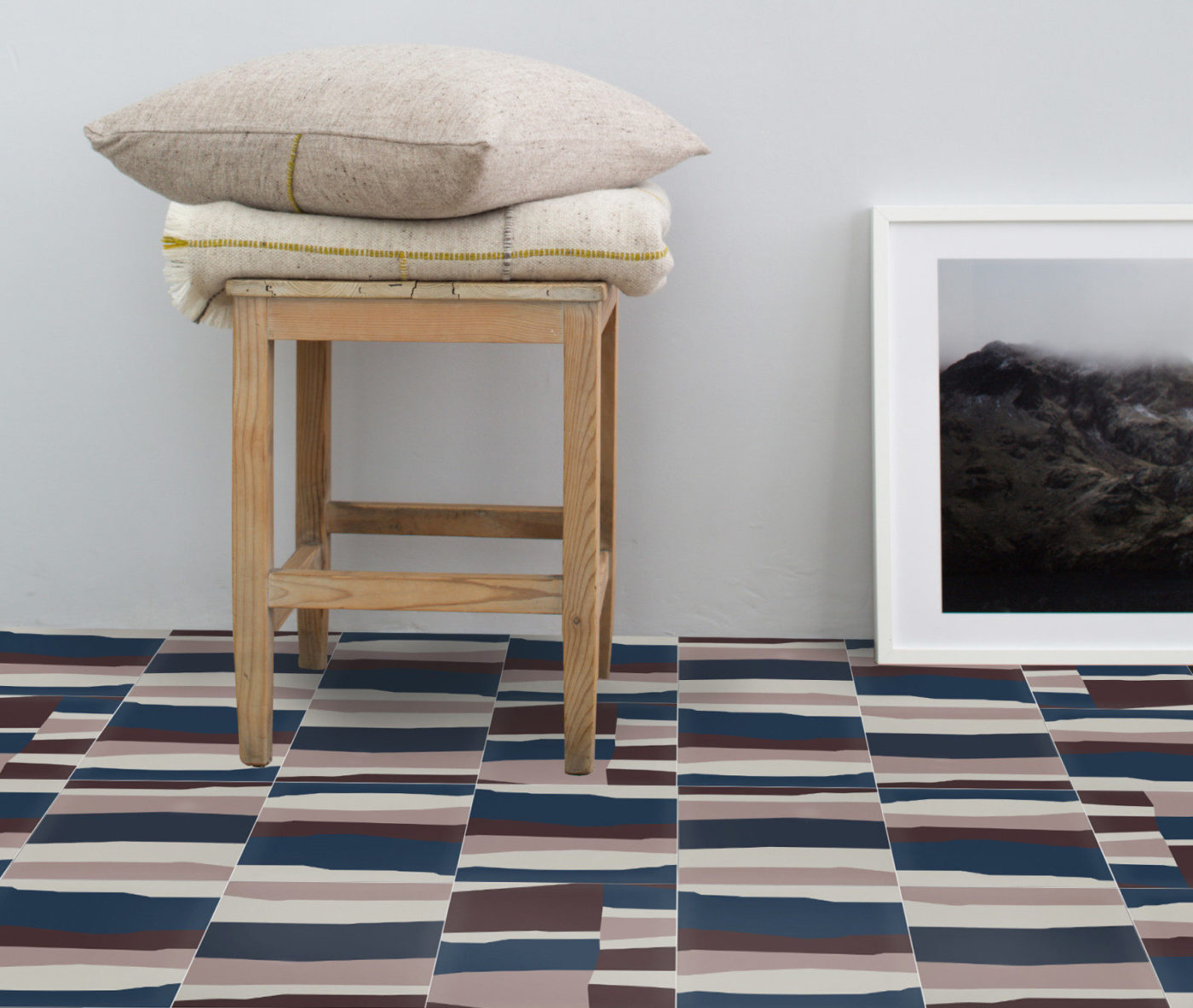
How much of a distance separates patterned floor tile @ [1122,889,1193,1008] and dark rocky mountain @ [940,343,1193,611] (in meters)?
0.64

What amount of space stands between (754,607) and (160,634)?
3.13 ft

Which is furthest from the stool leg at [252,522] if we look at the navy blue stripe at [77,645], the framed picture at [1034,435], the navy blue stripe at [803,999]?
the framed picture at [1034,435]

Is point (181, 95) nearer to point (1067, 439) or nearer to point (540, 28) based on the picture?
point (540, 28)

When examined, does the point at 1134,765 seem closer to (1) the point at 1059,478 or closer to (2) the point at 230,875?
(1) the point at 1059,478

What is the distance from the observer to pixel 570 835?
129 centimetres

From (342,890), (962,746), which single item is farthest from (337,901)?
(962,746)

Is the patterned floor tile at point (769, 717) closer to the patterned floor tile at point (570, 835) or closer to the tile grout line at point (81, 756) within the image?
the patterned floor tile at point (570, 835)

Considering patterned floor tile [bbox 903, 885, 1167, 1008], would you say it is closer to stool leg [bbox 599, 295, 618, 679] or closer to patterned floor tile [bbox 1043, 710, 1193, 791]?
patterned floor tile [bbox 1043, 710, 1193, 791]

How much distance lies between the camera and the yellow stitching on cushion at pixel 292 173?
4.12 ft

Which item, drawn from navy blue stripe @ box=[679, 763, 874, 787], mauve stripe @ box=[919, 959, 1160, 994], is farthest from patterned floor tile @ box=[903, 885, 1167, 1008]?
navy blue stripe @ box=[679, 763, 874, 787]

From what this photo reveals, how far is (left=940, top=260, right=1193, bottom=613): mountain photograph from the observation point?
173 cm

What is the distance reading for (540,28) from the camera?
1694 mm

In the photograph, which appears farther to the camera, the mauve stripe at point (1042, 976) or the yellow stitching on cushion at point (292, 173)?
the yellow stitching on cushion at point (292, 173)

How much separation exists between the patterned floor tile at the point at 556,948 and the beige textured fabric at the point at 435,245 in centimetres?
67
